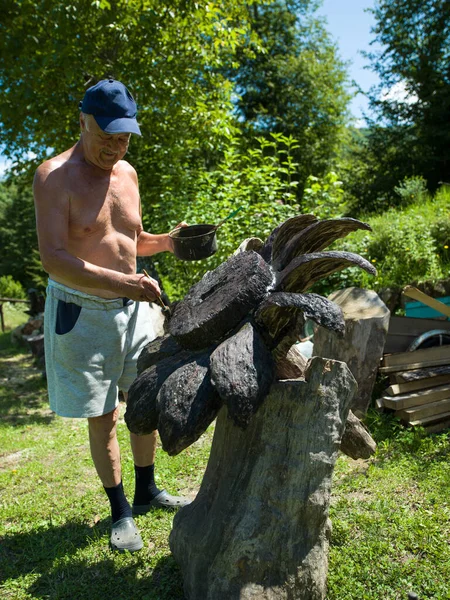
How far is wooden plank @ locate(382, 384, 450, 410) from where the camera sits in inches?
157

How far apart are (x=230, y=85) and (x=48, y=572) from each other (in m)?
6.70

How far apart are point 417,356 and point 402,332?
0.37 m

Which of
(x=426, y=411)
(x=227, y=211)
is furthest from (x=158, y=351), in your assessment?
(x=227, y=211)

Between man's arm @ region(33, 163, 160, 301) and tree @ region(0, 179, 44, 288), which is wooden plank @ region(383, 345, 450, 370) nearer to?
man's arm @ region(33, 163, 160, 301)

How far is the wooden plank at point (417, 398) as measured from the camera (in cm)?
398

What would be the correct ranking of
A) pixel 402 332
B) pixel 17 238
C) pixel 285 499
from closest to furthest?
pixel 285 499 → pixel 402 332 → pixel 17 238

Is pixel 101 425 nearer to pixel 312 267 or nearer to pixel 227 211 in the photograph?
pixel 312 267

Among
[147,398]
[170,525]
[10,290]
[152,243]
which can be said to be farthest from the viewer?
[10,290]

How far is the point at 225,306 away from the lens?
6.40 ft

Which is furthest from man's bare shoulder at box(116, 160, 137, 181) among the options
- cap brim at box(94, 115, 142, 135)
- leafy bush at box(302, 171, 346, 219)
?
leafy bush at box(302, 171, 346, 219)

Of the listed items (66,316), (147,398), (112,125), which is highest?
(112,125)

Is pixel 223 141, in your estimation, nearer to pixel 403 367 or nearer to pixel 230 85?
pixel 230 85

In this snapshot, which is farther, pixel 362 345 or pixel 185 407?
pixel 362 345

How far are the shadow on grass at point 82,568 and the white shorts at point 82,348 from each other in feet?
2.45
